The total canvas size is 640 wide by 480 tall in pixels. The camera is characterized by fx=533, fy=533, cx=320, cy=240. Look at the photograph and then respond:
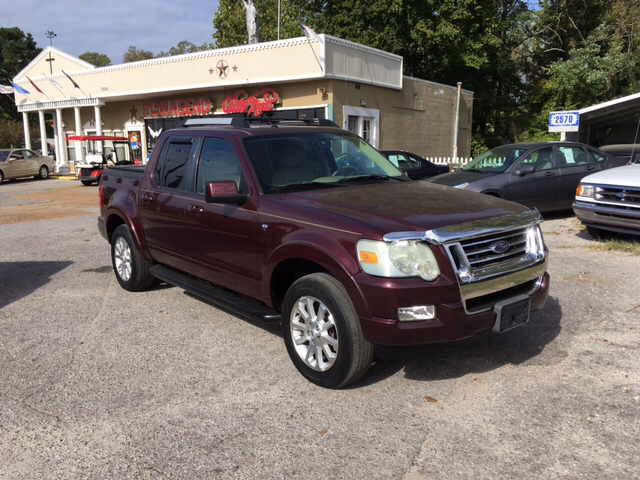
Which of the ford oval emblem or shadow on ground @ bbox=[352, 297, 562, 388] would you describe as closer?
the ford oval emblem

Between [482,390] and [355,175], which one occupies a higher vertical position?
[355,175]

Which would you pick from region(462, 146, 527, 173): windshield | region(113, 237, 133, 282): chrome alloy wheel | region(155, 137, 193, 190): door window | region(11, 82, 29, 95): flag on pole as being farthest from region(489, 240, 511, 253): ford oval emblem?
region(11, 82, 29, 95): flag on pole

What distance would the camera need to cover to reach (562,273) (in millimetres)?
6828

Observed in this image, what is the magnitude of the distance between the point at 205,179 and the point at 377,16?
27.0 m

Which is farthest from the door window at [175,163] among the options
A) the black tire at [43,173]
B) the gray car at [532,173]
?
the black tire at [43,173]

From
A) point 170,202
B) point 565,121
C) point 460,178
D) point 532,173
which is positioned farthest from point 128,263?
point 565,121

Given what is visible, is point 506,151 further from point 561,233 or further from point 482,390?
point 482,390

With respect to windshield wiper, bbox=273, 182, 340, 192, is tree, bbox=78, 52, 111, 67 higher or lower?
higher

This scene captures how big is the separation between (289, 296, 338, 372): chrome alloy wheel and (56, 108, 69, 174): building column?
3046 cm

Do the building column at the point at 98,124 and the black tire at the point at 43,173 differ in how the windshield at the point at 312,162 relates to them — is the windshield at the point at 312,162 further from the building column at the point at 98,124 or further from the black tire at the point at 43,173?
the black tire at the point at 43,173

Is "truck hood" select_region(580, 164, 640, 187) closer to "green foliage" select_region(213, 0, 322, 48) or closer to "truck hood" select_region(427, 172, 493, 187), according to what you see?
"truck hood" select_region(427, 172, 493, 187)

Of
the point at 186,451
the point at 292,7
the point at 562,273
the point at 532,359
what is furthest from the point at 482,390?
the point at 292,7

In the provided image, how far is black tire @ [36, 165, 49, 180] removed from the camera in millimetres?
28688

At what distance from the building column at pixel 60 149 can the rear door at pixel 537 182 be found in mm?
27399
